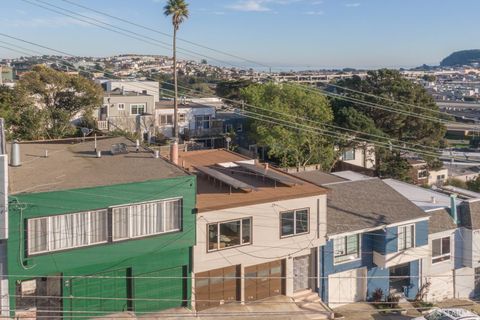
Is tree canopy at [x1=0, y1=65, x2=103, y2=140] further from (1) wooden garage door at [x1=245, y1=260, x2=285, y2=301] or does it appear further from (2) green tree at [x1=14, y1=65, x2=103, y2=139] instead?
(1) wooden garage door at [x1=245, y1=260, x2=285, y2=301]

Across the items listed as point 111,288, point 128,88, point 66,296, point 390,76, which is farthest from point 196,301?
point 128,88

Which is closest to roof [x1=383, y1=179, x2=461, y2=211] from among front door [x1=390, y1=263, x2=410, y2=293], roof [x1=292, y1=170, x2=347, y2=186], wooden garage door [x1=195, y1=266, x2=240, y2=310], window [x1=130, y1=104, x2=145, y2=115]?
front door [x1=390, y1=263, x2=410, y2=293]

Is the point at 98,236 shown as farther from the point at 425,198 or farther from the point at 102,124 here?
the point at 102,124

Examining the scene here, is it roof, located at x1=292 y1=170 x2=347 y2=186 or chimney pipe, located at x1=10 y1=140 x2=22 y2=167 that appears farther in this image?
roof, located at x1=292 y1=170 x2=347 y2=186

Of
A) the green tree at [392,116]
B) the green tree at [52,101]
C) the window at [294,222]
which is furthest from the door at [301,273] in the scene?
the green tree at [52,101]

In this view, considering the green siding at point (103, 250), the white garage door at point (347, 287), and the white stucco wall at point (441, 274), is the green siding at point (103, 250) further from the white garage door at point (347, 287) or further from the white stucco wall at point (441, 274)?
the white stucco wall at point (441, 274)

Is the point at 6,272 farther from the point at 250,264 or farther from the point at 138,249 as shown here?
the point at 250,264

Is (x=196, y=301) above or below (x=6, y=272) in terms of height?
below
